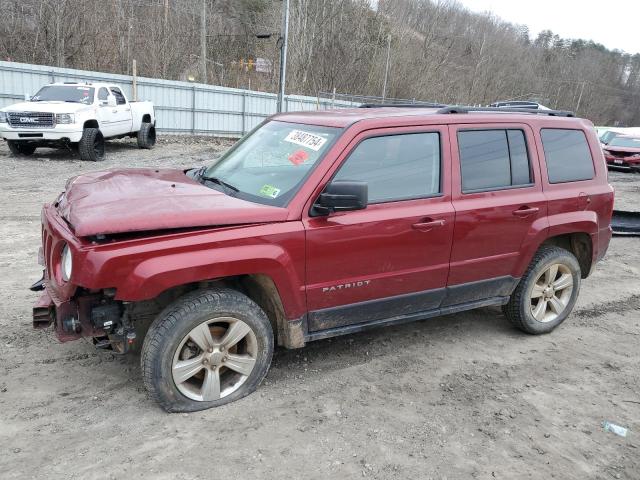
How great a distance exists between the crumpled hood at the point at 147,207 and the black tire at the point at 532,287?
237cm

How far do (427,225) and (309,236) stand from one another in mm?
914

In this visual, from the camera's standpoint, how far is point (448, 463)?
114 inches

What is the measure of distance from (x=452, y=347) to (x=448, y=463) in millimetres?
1569

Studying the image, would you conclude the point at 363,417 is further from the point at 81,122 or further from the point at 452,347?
the point at 81,122

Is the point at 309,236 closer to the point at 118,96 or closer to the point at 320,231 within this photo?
the point at 320,231

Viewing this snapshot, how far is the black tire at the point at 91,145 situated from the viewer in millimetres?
13102

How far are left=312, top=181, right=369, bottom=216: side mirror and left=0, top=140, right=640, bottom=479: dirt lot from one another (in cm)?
127

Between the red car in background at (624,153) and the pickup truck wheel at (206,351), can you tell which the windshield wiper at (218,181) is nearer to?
the pickup truck wheel at (206,351)

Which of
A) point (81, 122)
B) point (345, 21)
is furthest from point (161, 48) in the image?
point (345, 21)

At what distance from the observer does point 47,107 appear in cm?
1260

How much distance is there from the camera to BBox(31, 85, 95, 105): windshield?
13.4 m

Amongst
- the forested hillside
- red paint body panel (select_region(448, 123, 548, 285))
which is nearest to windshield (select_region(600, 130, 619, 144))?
red paint body panel (select_region(448, 123, 548, 285))

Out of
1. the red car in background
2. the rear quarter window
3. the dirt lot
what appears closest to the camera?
the dirt lot

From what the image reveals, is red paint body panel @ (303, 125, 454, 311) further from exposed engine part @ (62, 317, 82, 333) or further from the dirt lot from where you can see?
exposed engine part @ (62, 317, 82, 333)
